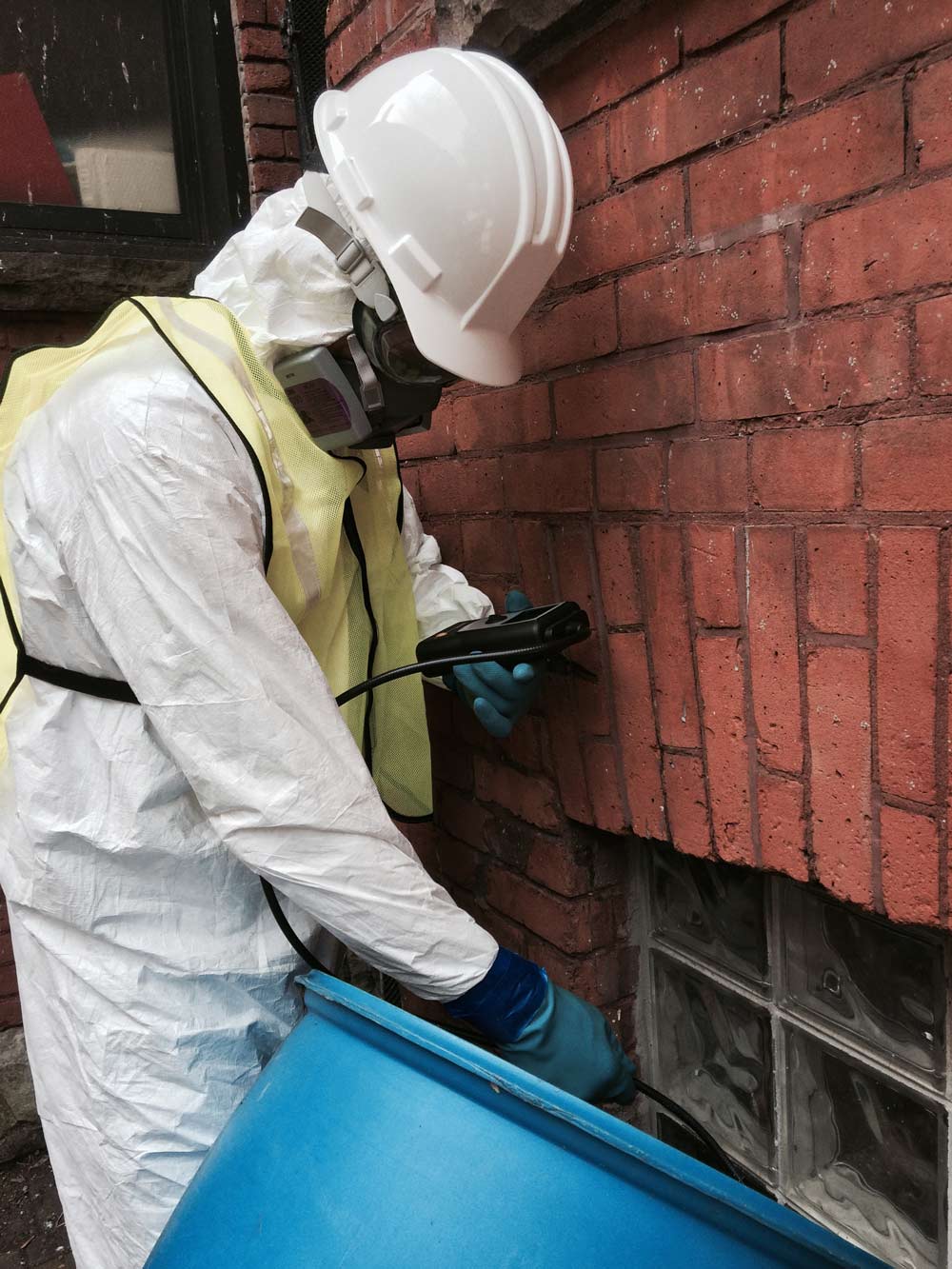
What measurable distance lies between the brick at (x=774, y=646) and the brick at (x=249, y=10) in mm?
2398

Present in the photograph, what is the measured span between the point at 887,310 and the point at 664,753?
575 mm

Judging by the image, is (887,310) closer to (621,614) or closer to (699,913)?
(621,614)

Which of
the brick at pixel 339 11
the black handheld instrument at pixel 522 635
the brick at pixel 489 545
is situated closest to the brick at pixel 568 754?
the black handheld instrument at pixel 522 635

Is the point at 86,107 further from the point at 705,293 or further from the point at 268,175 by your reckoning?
the point at 705,293

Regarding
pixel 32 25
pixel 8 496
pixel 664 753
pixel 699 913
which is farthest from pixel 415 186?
pixel 32 25

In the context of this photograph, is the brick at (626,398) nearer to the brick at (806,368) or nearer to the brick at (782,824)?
the brick at (806,368)

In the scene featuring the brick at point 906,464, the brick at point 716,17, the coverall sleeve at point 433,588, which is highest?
the brick at point 716,17

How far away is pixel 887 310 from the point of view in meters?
0.95

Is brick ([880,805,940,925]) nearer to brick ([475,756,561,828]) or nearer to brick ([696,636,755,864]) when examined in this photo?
brick ([696,636,755,864])

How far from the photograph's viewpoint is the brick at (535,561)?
1.43 metres

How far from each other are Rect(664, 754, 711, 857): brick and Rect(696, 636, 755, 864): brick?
2cm

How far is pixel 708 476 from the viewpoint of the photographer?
3.78 ft

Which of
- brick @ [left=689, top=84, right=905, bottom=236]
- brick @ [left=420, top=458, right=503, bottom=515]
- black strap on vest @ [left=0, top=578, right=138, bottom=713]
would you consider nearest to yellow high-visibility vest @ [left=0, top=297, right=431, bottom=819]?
black strap on vest @ [left=0, top=578, right=138, bottom=713]

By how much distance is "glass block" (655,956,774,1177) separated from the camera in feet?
4.59
